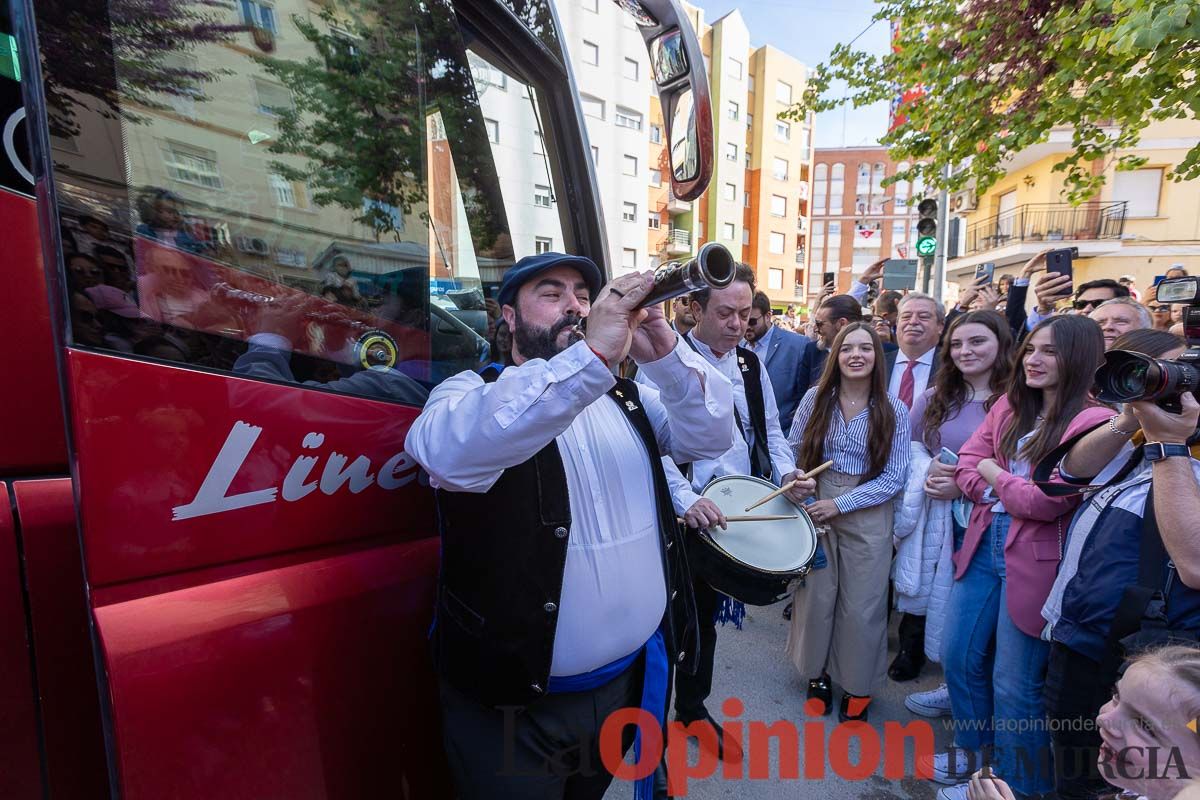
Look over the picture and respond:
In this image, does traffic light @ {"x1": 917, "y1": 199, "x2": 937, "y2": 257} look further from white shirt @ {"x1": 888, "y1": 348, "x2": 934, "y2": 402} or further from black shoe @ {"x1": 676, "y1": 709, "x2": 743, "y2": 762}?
black shoe @ {"x1": 676, "y1": 709, "x2": 743, "y2": 762}

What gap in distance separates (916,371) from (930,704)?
7.34 ft

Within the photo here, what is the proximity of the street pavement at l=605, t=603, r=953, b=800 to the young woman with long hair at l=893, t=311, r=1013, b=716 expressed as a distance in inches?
7.2

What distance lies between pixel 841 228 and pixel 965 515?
5426 cm

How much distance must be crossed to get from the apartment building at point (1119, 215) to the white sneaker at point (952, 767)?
14433mm

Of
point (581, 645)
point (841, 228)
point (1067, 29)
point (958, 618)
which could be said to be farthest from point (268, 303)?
point (841, 228)

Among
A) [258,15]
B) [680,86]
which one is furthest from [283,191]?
[680,86]

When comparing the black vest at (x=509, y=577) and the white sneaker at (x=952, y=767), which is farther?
the white sneaker at (x=952, y=767)

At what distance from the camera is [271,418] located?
1221 mm

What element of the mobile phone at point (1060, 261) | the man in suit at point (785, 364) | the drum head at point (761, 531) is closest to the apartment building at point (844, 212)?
the man in suit at point (785, 364)

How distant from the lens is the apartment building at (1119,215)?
14992 mm

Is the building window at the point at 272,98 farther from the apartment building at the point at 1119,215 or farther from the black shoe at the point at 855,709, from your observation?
the apartment building at the point at 1119,215

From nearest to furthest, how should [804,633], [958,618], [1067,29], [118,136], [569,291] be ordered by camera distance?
[118,136] → [569,291] → [958,618] → [804,633] → [1067,29]

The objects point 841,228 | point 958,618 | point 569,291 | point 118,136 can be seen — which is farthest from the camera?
point 841,228

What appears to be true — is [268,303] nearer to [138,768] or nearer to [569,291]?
[569,291]
